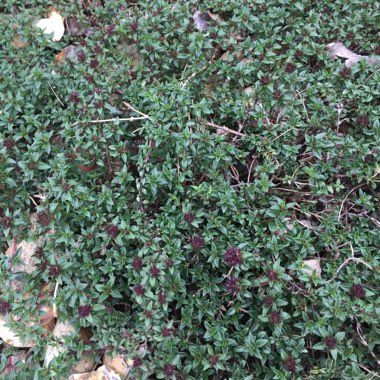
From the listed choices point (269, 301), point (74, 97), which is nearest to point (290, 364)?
point (269, 301)

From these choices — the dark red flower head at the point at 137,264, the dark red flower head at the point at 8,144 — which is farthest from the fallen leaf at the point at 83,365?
the dark red flower head at the point at 8,144

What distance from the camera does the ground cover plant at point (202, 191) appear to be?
263cm

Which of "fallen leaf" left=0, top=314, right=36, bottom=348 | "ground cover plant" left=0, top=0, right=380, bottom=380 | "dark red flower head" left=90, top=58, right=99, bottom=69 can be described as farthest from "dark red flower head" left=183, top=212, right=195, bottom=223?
"dark red flower head" left=90, top=58, right=99, bottom=69

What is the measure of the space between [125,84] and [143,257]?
1350 mm

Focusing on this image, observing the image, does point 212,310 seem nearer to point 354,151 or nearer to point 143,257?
point 143,257

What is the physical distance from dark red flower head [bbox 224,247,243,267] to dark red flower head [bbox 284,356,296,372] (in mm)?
581

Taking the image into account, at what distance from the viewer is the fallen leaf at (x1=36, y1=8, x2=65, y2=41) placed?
12.6 ft

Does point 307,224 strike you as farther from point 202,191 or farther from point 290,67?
point 290,67

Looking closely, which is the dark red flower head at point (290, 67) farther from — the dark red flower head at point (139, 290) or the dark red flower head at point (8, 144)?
the dark red flower head at point (8, 144)

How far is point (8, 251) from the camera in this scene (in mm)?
3123

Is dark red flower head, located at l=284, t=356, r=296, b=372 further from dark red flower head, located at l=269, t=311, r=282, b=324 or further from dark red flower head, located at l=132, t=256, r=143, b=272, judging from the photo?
dark red flower head, located at l=132, t=256, r=143, b=272

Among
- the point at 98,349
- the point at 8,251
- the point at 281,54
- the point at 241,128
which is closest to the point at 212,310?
the point at 98,349

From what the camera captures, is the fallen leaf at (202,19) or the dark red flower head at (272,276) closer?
the dark red flower head at (272,276)

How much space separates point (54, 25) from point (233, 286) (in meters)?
2.67
